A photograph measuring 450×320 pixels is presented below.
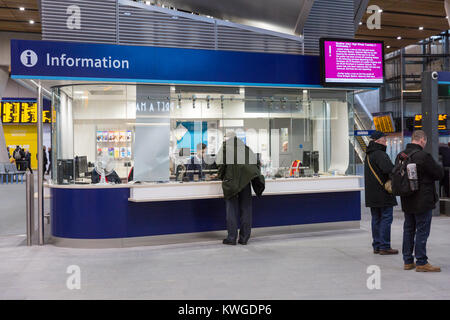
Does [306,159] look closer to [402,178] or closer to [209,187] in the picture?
[209,187]

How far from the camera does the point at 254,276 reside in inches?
180

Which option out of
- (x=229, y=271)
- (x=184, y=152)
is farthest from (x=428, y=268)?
(x=184, y=152)

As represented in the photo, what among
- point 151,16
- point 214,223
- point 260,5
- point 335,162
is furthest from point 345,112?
point 151,16

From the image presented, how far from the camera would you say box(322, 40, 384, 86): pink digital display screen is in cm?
686

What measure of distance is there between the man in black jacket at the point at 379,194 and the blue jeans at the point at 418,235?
2.21 feet

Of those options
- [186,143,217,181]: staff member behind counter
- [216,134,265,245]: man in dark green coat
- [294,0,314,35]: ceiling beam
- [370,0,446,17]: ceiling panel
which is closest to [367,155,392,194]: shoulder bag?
[216,134,265,245]: man in dark green coat

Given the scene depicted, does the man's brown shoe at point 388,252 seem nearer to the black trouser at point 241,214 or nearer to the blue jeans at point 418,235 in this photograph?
the blue jeans at point 418,235

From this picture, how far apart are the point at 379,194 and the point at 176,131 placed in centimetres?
299

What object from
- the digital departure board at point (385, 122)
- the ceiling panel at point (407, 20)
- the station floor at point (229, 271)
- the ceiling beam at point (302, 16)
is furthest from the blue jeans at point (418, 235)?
the digital departure board at point (385, 122)

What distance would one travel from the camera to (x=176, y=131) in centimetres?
679

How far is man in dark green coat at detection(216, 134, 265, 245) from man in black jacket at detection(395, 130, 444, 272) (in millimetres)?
2156

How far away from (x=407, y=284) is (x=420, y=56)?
22218 mm

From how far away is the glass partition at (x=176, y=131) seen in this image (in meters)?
6.50

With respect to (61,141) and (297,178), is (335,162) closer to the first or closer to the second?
(297,178)
